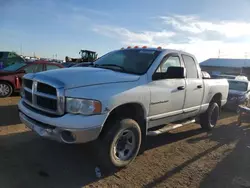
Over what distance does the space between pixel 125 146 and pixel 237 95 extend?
329 inches

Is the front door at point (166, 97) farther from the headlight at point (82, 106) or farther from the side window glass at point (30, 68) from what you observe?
the side window glass at point (30, 68)

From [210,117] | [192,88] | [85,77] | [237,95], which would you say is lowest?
[210,117]

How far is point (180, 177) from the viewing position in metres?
3.82

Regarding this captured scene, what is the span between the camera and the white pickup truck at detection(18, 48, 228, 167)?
10.6ft

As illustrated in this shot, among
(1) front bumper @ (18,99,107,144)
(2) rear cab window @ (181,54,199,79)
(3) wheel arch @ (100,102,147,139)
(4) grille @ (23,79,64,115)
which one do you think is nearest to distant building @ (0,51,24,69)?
(2) rear cab window @ (181,54,199,79)

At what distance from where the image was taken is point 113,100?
342 cm

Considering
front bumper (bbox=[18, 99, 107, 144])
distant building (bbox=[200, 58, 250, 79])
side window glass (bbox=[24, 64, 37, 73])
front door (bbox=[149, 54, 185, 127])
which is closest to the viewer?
front bumper (bbox=[18, 99, 107, 144])

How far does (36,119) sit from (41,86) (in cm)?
49

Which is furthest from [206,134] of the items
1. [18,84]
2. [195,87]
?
[18,84]

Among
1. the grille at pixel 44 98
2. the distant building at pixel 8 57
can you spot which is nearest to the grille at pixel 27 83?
the grille at pixel 44 98

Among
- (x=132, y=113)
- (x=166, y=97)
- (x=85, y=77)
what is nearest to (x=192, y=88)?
(x=166, y=97)

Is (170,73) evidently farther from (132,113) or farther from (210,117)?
(210,117)

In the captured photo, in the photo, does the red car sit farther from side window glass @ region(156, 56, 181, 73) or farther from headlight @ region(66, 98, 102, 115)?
headlight @ region(66, 98, 102, 115)

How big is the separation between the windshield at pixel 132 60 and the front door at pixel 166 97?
0.25 m
